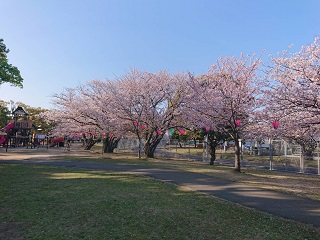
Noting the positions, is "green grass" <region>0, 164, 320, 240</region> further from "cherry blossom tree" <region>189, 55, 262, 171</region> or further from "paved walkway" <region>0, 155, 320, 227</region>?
"cherry blossom tree" <region>189, 55, 262, 171</region>

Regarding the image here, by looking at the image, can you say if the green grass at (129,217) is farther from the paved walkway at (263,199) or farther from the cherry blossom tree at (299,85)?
the cherry blossom tree at (299,85)

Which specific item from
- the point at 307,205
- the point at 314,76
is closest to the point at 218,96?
the point at 314,76

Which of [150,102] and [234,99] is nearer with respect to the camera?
[234,99]

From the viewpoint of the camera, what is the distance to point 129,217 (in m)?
5.11

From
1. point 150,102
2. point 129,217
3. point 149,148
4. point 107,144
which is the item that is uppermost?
point 150,102

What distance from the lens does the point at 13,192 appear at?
7.36m

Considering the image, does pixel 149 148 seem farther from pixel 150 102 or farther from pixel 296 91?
pixel 296 91

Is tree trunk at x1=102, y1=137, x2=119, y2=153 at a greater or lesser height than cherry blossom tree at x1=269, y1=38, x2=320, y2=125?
lesser

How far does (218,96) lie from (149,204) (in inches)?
389

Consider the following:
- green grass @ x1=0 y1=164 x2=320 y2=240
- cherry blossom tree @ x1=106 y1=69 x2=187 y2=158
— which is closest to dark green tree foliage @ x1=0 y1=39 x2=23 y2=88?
cherry blossom tree @ x1=106 y1=69 x2=187 y2=158

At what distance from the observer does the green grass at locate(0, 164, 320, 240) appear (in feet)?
14.4

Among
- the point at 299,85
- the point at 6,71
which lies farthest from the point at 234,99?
the point at 6,71

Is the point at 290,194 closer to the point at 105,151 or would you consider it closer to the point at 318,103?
the point at 318,103

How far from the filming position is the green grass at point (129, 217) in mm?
4375
